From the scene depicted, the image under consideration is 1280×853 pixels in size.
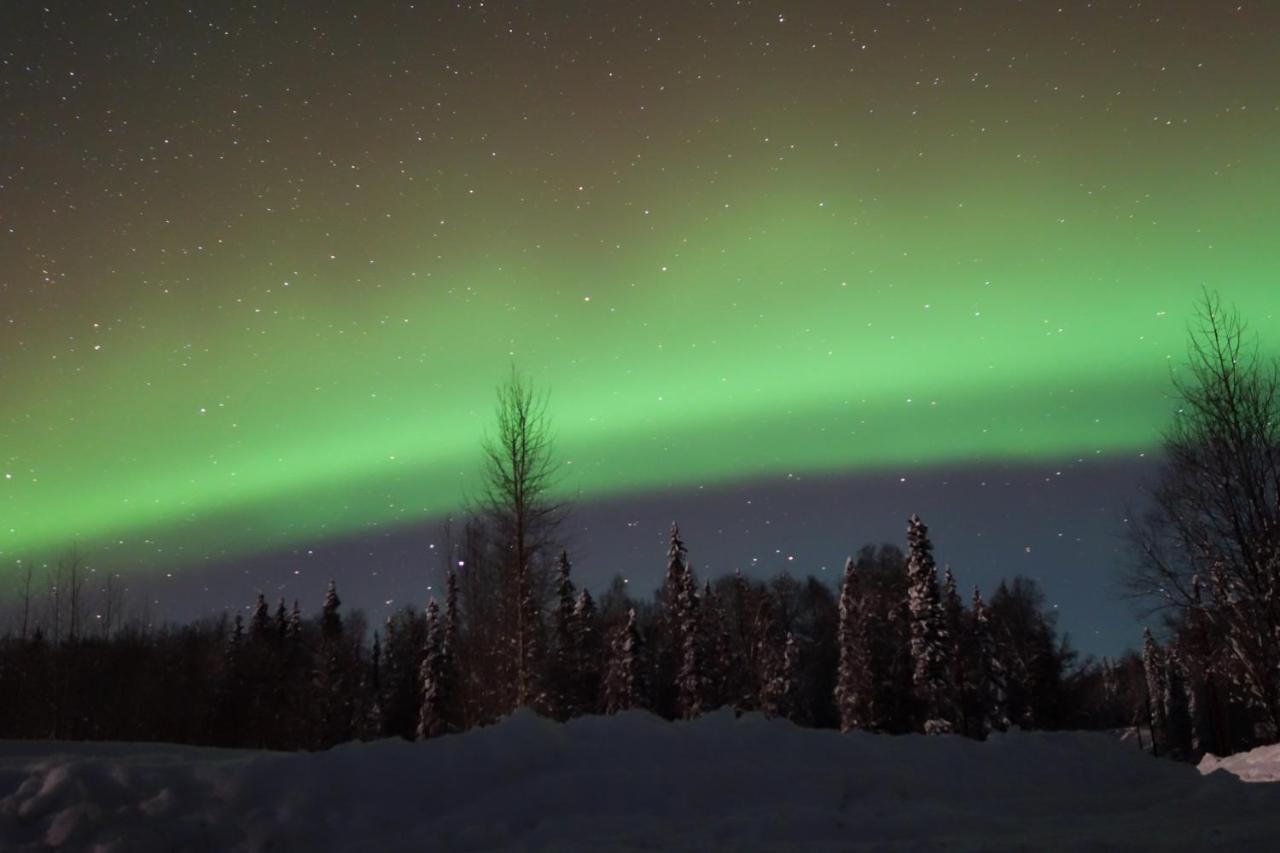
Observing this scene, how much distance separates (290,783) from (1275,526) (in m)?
23.3

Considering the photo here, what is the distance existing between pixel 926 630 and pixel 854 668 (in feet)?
17.2

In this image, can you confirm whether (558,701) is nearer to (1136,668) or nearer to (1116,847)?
(1116,847)

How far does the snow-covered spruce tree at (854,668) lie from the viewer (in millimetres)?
52594

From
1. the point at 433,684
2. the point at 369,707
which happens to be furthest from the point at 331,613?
the point at 433,684

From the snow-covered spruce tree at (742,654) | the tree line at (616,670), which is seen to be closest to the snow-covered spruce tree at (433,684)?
the tree line at (616,670)

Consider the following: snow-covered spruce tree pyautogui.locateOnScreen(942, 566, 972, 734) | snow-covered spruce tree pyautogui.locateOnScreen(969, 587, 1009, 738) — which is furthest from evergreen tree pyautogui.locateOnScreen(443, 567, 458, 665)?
snow-covered spruce tree pyautogui.locateOnScreen(969, 587, 1009, 738)

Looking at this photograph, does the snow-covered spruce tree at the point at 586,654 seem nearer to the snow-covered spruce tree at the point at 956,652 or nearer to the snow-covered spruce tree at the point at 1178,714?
the snow-covered spruce tree at the point at 956,652

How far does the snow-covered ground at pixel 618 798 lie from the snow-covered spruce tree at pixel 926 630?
40.4 metres

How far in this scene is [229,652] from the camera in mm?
61781

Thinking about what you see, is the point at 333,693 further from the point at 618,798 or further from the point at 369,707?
the point at 618,798

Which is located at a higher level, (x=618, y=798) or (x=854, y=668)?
(x=618, y=798)

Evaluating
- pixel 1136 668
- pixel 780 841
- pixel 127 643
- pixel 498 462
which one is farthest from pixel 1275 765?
pixel 1136 668

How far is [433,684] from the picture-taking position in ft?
169

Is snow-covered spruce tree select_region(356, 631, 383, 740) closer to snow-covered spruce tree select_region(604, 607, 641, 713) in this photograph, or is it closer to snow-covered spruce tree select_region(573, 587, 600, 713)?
snow-covered spruce tree select_region(573, 587, 600, 713)
